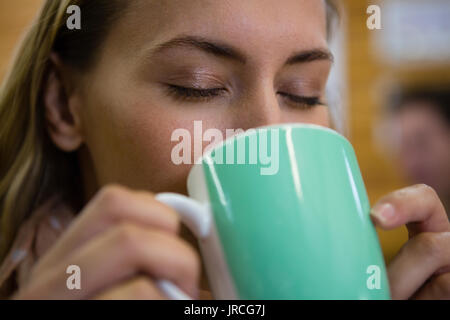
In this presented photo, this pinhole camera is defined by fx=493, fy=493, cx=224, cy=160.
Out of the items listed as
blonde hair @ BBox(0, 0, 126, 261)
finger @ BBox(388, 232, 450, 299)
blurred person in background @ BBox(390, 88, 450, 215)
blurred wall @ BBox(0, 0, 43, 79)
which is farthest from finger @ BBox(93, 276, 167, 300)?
blurred person in background @ BBox(390, 88, 450, 215)

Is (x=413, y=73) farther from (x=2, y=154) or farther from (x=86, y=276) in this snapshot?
(x=86, y=276)

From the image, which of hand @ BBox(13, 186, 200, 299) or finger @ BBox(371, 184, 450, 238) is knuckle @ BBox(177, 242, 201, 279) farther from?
finger @ BBox(371, 184, 450, 238)

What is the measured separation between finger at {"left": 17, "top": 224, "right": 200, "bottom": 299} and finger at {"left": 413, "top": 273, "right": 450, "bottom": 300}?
0.40m

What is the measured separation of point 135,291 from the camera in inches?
18.2

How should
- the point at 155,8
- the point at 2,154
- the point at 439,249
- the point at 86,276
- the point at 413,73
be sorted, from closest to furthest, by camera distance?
the point at 86,276, the point at 439,249, the point at 155,8, the point at 2,154, the point at 413,73

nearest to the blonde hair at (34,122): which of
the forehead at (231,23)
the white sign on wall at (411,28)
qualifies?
the forehead at (231,23)

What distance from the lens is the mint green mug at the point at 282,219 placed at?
0.52m

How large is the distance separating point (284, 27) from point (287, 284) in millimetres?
433

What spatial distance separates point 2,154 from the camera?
1113mm

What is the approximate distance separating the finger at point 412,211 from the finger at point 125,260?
246 millimetres

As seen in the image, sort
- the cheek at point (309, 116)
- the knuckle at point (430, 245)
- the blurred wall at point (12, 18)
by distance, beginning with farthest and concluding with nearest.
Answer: the blurred wall at point (12, 18) → the cheek at point (309, 116) → the knuckle at point (430, 245)

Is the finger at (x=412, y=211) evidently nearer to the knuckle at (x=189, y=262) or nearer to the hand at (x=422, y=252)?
the hand at (x=422, y=252)

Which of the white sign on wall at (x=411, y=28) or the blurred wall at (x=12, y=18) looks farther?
the white sign on wall at (x=411, y=28)
